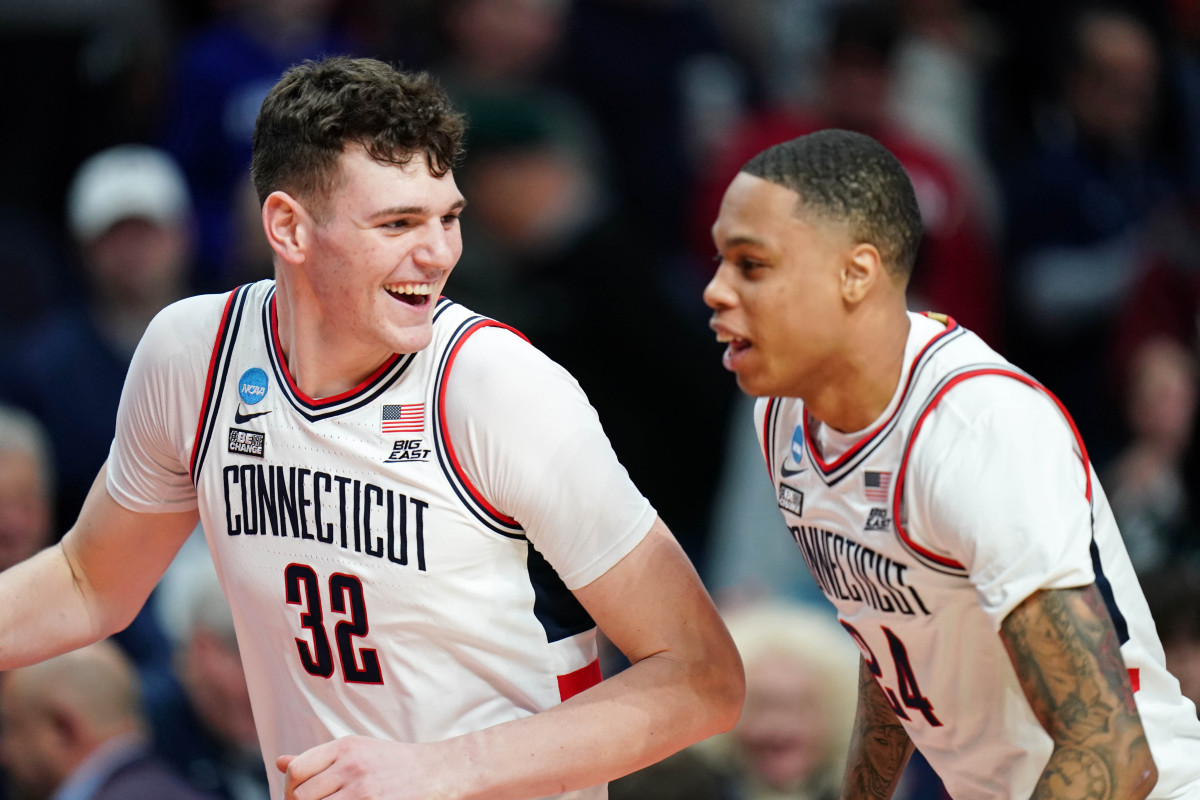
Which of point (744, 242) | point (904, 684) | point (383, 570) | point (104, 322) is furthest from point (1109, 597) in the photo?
point (104, 322)

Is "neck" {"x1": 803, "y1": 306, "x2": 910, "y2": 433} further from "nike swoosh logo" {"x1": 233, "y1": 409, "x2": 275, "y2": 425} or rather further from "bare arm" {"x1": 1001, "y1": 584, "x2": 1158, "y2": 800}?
"nike swoosh logo" {"x1": 233, "y1": 409, "x2": 275, "y2": 425}

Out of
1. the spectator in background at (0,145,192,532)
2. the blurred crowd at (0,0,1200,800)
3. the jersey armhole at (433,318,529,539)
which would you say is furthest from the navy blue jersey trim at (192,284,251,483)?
the spectator in background at (0,145,192,532)

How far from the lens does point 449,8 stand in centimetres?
770

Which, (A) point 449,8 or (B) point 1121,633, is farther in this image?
(A) point 449,8

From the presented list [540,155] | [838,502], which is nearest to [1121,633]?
[838,502]

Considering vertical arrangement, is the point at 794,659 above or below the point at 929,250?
below

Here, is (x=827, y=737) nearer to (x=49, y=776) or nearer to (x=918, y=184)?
(x=49, y=776)

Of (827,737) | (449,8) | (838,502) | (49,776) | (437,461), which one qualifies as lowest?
(827,737)

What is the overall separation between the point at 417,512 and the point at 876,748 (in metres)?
1.27

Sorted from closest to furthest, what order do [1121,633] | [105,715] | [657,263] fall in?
1. [1121,633]
2. [105,715]
3. [657,263]

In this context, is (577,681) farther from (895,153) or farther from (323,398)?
(895,153)

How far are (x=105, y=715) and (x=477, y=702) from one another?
2275 millimetres

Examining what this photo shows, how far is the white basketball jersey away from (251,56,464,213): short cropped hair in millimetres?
387

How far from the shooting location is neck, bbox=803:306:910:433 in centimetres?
338
